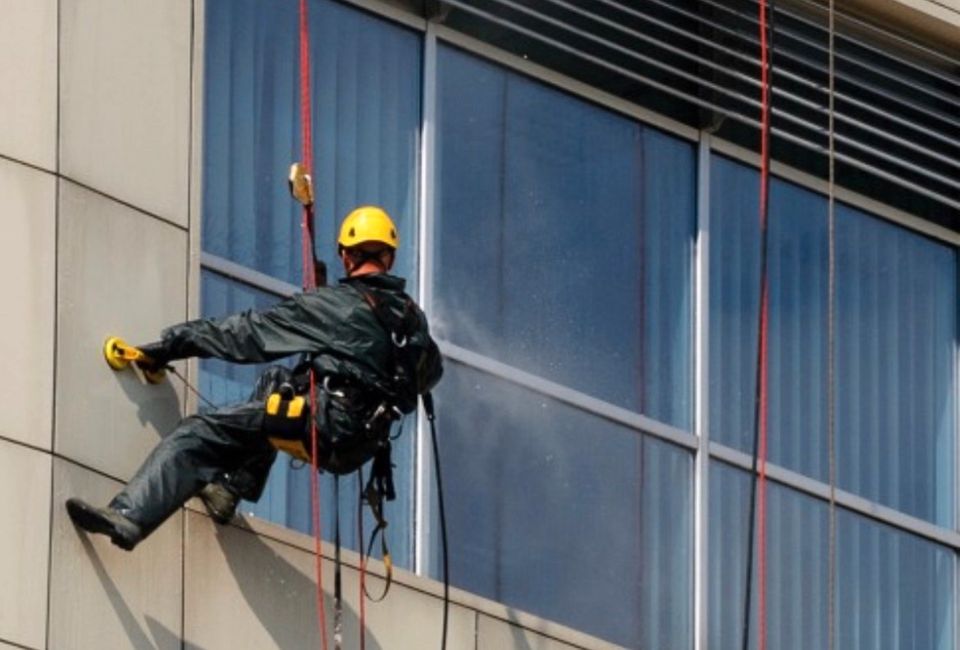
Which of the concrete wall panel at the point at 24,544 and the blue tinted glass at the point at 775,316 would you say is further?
the blue tinted glass at the point at 775,316

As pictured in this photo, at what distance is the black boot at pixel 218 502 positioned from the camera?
17.7 m

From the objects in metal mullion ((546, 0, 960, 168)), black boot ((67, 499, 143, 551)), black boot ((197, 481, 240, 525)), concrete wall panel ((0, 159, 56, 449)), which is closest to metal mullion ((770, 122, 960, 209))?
metal mullion ((546, 0, 960, 168))

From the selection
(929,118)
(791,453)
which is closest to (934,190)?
(929,118)

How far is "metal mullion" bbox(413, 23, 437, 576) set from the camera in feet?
63.8

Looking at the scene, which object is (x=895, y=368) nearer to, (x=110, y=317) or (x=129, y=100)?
(x=129, y=100)

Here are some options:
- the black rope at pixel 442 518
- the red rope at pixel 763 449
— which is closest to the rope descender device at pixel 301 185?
the black rope at pixel 442 518

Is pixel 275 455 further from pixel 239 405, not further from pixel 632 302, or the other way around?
pixel 632 302

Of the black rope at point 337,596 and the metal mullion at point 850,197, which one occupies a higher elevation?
the metal mullion at point 850,197

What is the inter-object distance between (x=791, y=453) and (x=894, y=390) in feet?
2.96

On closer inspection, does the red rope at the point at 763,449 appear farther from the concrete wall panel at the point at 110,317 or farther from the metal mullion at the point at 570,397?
the concrete wall panel at the point at 110,317

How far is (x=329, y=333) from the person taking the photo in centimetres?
1778

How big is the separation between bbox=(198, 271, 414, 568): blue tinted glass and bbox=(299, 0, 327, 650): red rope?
0.08m

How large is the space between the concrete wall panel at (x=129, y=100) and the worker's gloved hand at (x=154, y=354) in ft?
2.02

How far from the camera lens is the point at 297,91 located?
19625mm
